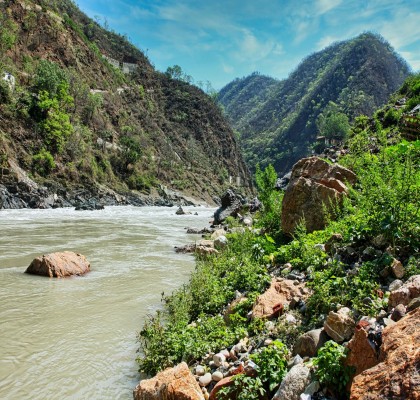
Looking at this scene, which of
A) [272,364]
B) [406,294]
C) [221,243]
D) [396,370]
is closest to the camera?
[396,370]

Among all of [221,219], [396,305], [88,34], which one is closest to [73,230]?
[221,219]

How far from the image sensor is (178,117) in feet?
358

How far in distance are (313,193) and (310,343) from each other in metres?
5.04

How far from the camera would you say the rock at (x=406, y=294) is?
357cm

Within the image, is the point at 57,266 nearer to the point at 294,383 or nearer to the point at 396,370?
the point at 294,383

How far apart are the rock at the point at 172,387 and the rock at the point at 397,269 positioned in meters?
2.81

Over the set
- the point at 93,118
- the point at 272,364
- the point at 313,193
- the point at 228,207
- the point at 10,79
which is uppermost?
the point at 10,79

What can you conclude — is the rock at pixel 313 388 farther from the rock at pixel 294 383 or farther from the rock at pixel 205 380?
the rock at pixel 205 380

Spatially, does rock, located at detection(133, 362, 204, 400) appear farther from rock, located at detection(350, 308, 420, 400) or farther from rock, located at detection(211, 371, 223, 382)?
rock, located at detection(350, 308, 420, 400)

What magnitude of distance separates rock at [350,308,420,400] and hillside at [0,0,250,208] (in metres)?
40.1

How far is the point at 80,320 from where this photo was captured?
7297 millimetres

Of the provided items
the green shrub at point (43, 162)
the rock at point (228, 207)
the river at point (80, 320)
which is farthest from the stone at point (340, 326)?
the green shrub at point (43, 162)

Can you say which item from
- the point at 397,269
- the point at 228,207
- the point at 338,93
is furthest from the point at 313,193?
the point at 338,93

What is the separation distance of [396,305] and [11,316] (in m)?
7.14
